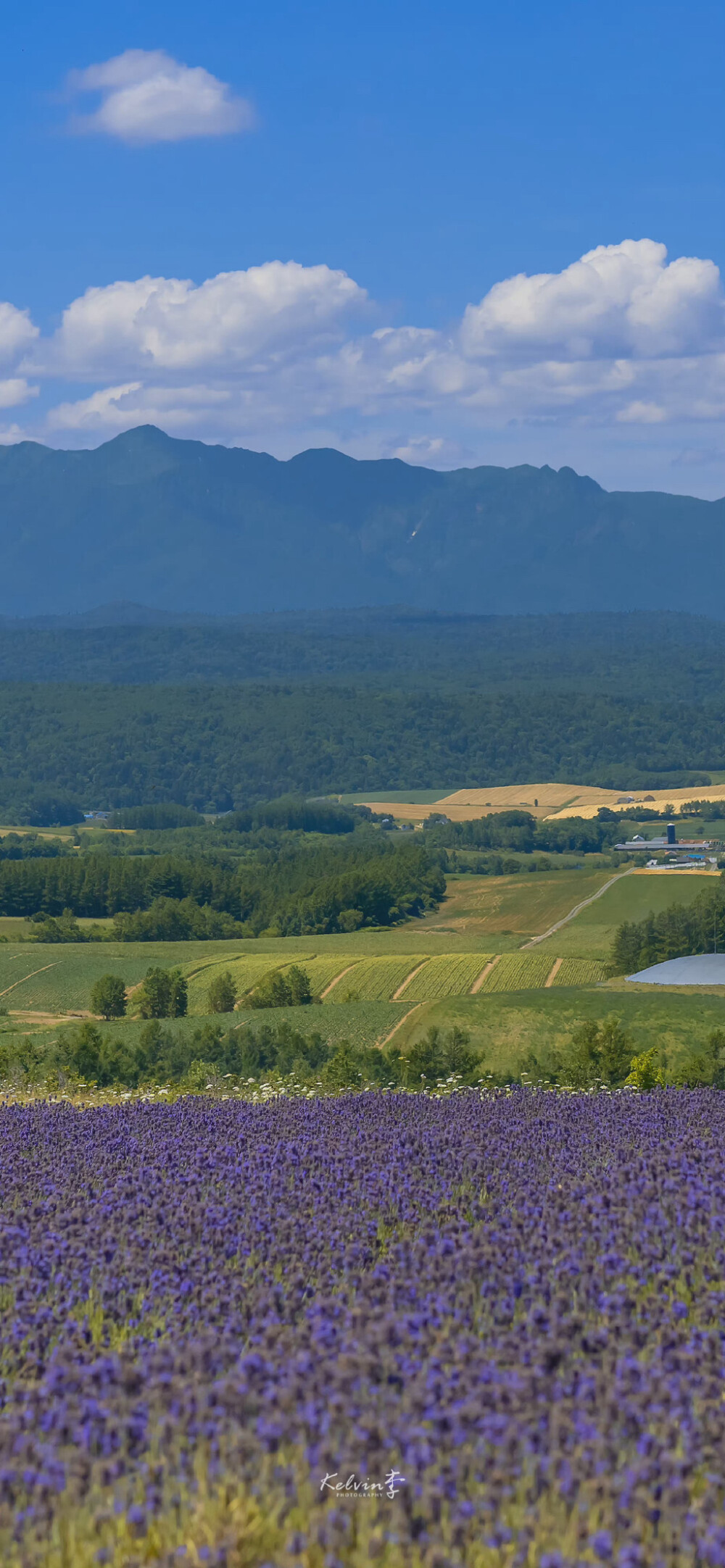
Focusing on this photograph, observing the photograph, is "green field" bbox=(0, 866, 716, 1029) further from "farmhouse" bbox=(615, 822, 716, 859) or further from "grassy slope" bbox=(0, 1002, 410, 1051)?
"farmhouse" bbox=(615, 822, 716, 859)

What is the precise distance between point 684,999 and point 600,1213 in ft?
117

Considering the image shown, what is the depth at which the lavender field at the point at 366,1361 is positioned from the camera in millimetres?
5770

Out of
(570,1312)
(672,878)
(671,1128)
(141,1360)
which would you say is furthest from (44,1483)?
(672,878)

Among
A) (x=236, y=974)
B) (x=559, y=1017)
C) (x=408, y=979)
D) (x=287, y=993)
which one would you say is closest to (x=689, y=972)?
(x=559, y=1017)

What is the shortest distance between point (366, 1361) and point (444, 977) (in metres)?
75.6

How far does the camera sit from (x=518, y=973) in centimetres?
8219

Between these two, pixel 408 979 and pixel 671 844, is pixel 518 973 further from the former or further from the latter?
pixel 671 844

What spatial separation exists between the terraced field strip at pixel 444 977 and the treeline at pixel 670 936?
8.19 m

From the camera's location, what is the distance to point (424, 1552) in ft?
18.9

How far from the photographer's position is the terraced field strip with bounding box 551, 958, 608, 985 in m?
79.8

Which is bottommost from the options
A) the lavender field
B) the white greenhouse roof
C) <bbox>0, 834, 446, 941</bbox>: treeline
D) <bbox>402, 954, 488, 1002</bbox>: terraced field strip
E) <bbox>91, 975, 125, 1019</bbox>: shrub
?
<bbox>0, 834, 446, 941</bbox>: treeline

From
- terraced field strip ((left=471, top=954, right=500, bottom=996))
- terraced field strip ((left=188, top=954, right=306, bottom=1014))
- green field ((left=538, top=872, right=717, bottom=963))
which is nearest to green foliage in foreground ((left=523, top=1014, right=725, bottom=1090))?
terraced field strip ((left=471, top=954, right=500, bottom=996))

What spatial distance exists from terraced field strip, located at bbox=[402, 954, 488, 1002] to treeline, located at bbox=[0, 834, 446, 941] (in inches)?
1528

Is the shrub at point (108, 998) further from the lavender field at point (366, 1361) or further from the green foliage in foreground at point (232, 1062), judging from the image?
the lavender field at point (366, 1361)
